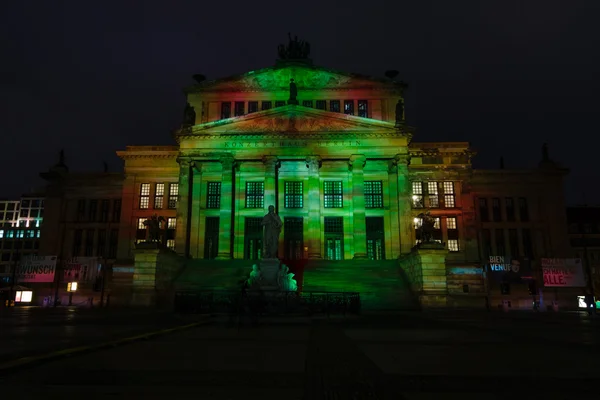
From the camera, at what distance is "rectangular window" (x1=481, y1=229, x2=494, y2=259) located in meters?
57.8

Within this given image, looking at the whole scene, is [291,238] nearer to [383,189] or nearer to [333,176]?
[333,176]

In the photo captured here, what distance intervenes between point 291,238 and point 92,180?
29.0 metres

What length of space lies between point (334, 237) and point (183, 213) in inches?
625

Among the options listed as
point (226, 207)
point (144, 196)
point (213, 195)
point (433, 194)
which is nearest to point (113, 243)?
point (144, 196)

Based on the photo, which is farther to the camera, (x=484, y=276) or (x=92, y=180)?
(x=92, y=180)

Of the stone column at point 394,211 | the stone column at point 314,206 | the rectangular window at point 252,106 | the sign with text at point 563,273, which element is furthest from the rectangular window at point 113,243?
the sign with text at point 563,273

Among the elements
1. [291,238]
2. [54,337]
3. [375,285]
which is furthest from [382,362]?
[291,238]

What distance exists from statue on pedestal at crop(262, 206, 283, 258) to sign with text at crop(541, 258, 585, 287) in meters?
31.5

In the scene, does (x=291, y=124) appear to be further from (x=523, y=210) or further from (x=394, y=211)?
(x=523, y=210)

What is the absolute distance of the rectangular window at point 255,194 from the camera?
1980 inches

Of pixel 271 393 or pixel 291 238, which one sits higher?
pixel 291 238

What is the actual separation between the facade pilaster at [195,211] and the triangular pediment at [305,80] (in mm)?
11488

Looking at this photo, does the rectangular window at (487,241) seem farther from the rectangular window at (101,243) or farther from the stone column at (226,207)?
the rectangular window at (101,243)

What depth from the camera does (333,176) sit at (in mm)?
50719
